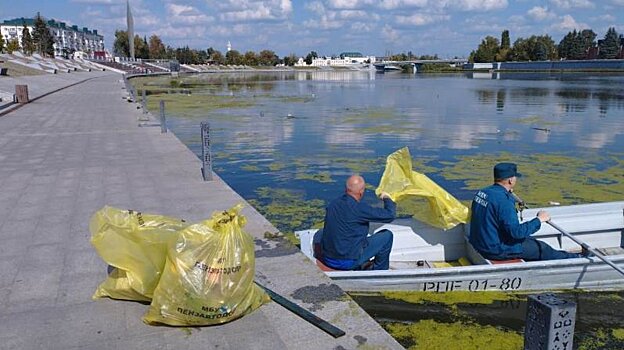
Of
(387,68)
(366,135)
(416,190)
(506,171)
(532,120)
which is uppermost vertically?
(387,68)

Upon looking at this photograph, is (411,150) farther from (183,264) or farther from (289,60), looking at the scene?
(289,60)

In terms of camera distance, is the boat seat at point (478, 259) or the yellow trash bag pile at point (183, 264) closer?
the yellow trash bag pile at point (183, 264)

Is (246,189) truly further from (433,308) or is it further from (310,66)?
(310,66)

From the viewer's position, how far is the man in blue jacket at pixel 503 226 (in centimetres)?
516

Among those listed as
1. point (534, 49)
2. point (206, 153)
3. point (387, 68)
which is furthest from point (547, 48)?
point (206, 153)

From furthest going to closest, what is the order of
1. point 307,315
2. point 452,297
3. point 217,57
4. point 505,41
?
point 217,57, point 505,41, point 452,297, point 307,315

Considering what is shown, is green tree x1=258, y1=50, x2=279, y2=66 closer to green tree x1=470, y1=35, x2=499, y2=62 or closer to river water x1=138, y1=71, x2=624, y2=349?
green tree x1=470, y1=35, x2=499, y2=62

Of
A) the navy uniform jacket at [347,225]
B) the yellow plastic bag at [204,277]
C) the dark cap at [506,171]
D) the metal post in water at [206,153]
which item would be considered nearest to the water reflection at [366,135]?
the metal post in water at [206,153]

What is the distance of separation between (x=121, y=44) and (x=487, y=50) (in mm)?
85495

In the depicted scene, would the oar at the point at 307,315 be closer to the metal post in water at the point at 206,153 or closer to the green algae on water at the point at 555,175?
the metal post in water at the point at 206,153

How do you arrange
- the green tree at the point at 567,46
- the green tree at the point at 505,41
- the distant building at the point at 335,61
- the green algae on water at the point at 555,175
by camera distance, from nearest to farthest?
the green algae on water at the point at 555,175, the green tree at the point at 567,46, the green tree at the point at 505,41, the distant building at the point at 335,61

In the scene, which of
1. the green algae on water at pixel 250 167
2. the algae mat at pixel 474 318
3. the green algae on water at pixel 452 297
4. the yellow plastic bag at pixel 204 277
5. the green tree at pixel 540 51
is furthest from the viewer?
the green tree at pixel 540 51

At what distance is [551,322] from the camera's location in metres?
2.34

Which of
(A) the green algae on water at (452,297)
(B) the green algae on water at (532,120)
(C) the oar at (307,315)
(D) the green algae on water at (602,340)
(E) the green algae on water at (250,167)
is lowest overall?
(D) the green algae on water at (602,340)
